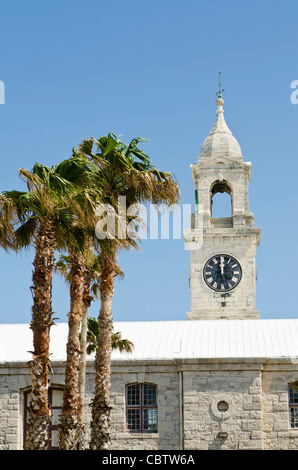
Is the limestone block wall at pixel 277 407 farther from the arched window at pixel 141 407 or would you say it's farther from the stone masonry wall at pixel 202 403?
the arched window at pixel 141 407

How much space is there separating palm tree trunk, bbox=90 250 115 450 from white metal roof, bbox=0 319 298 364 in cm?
921

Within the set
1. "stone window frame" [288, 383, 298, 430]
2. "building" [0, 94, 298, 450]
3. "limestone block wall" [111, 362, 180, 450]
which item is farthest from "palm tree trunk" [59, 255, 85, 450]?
"stone window frame" [288, 383, 298, 430]

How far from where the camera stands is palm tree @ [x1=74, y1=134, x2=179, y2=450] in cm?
2397

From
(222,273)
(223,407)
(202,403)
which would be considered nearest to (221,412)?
(223,407)

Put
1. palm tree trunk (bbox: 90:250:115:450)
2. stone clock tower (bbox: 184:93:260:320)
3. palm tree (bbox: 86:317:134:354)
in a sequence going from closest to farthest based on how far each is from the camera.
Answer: palm tree trunk (bbox: 90:250:115:450) → palm tree (bbox: 86:317:134:354) → stone clock tower (bbox: 184:93:260:320)

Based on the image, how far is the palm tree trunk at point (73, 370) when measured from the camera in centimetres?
2398

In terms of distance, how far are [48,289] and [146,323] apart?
53.3 ft

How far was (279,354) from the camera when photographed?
111ft

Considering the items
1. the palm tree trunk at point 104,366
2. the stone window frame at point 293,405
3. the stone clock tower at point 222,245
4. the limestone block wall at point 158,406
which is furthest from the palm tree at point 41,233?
the stone clock tower at point 222,245

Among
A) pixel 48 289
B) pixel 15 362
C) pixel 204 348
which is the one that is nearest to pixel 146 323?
pixel 204 348

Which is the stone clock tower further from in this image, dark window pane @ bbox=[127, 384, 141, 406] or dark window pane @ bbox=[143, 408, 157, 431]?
dark window pane @ bbox=[143, 408, 157, 431]

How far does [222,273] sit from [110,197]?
25860 millimetres

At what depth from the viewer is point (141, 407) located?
33625 mm

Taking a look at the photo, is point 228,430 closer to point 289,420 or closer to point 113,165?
point 289,420
